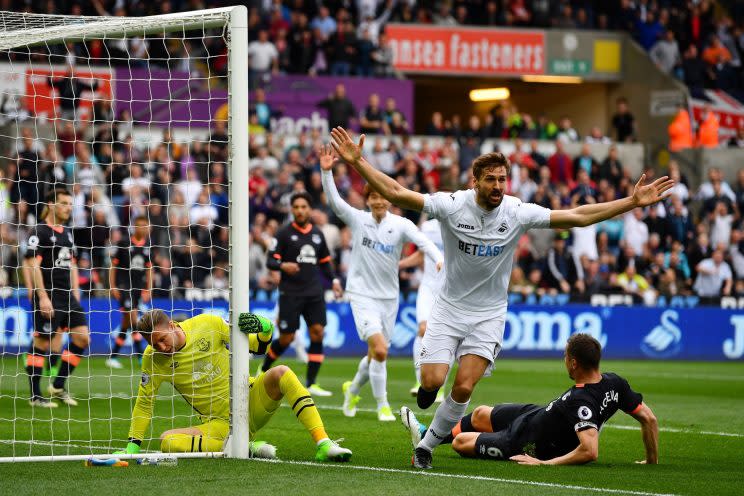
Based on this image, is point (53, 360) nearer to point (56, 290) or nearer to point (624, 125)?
point (56, 290)

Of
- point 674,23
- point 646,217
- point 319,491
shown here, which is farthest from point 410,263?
point 674,23

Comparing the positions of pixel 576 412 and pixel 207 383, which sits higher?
pixel 207 383

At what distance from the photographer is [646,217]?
2684cm

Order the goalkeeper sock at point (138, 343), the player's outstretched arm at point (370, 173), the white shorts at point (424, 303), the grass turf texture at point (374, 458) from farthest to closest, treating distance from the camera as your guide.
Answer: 1. the goalkeeper sock at point (138, 343)
2. the white shorts at point (424, 303)
3. the player's outstretched arm at point (370, 173)
4. the grass turf texture at point (374, 458)

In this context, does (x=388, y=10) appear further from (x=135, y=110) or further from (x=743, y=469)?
(x=743, y=469)

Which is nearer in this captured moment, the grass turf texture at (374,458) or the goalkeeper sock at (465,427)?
the grass turf texture at (374,458)

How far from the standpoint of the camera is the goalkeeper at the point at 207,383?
894 centimetres

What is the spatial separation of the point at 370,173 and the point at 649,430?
2946 mm

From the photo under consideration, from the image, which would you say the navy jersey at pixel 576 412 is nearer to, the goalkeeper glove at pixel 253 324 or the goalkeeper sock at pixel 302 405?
the goalkeeper sock at pixel 302 405

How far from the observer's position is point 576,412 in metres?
8.84

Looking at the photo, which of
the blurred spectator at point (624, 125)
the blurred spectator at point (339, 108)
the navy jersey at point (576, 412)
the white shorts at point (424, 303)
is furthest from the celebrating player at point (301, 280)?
the blurred spectator at point (624, 125)

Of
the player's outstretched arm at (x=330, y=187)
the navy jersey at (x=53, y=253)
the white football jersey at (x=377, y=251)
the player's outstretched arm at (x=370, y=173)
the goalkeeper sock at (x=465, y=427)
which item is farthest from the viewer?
the white football jersey at (x=377, y=251)

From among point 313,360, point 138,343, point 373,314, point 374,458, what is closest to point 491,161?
point 374,458

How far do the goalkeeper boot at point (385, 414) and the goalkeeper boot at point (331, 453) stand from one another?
3457mm
